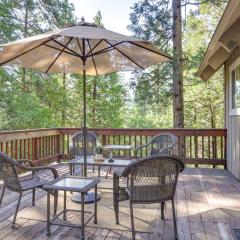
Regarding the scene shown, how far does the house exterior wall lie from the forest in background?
3012 mm

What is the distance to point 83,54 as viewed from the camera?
414 centimetres

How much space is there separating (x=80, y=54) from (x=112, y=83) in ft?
42.1

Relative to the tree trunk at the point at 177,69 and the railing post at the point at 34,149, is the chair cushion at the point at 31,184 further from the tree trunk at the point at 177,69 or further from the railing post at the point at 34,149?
the tree trunk at the point at 177,69

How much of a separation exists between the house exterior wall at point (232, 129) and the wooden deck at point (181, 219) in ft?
2.86

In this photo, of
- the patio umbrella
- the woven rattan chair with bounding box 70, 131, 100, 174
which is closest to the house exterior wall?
the patio umbrella

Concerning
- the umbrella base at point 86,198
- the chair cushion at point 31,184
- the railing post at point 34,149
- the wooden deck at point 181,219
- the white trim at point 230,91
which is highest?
the white trim at point 230,91

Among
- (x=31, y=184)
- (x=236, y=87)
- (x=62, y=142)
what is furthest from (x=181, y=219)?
(x=62, y=142)

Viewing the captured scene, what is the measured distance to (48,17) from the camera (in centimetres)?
1279

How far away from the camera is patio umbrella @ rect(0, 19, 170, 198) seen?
3.69 meters

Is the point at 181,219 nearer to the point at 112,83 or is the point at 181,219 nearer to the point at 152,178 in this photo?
the point at 152,178

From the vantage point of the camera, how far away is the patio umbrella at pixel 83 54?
369cm

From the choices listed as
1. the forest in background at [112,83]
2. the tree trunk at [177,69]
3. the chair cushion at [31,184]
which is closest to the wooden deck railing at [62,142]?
the tree trunk at [177,69]

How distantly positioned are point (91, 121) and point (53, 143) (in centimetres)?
971

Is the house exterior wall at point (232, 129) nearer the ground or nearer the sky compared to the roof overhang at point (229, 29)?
nearer the ground
